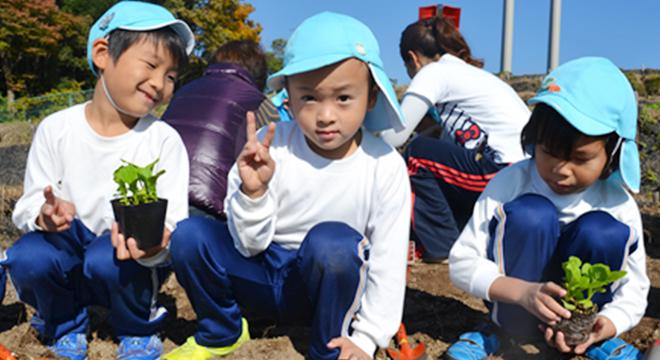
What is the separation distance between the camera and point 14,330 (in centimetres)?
225

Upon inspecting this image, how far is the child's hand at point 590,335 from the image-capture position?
1777 mm

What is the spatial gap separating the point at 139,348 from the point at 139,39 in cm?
109

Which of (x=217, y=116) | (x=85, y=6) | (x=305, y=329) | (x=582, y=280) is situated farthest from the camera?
(x=85, y=6)

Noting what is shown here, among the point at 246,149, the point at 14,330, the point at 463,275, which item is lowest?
the point at 14,330

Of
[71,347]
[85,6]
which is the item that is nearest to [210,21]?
[85,6]

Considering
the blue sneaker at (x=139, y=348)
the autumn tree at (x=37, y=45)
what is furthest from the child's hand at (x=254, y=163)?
the autumn tree at (x=37, y=45)

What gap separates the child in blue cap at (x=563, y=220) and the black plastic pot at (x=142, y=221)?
1.00 meters

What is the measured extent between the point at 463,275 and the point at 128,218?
3.67 feet

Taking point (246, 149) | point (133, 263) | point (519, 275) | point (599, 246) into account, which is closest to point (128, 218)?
point (133, 263)

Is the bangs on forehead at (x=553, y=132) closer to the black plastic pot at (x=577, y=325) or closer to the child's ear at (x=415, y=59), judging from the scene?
the black plastic pot at (x=577, y=325)

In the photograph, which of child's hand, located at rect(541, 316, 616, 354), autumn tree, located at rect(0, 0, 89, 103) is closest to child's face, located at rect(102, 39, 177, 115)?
child's hand, located at rect(541, 316, 616, 354)

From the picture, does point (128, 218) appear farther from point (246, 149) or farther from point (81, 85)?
point (81, 85)

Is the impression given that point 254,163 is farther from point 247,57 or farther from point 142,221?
point 247,57

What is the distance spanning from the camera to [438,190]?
10.4 feet
